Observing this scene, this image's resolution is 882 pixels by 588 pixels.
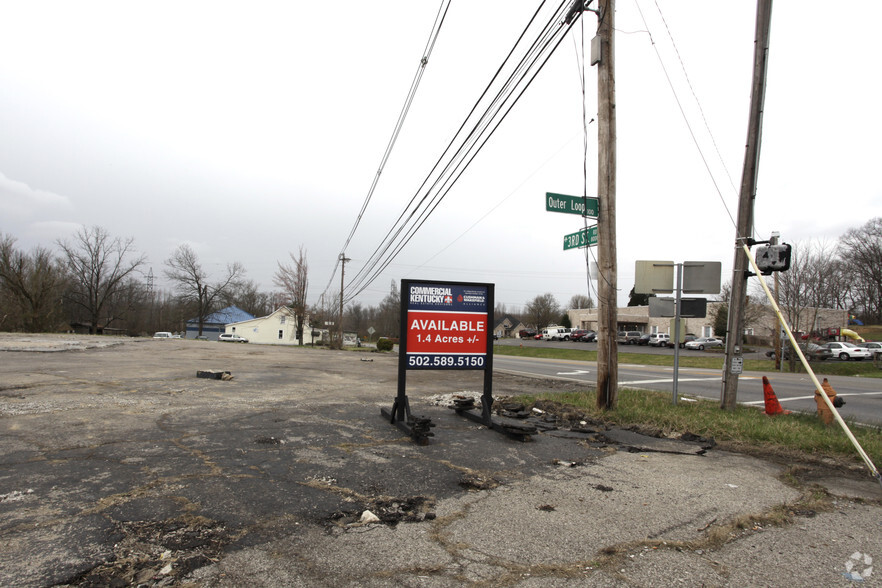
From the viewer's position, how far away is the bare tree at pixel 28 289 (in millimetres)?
43250

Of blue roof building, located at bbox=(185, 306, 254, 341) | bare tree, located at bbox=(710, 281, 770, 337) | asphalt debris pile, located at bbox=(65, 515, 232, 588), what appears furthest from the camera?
blue roof building, located at bbox=(185, 306, 254, 341)

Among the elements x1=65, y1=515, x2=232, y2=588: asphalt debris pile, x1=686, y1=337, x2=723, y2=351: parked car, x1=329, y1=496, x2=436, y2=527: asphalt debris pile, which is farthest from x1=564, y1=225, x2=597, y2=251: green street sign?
x1=686, y1=337, x2=723, y2=351: parked car

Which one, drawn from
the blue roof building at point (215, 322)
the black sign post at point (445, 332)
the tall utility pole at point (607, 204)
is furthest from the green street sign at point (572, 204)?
the blue roof building at point (215, 322)

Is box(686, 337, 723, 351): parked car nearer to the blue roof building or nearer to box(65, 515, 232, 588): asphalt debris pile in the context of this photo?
box(65, 515, 232, 588): asphalt debris pile

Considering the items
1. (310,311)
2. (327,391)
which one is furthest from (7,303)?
(327,391)

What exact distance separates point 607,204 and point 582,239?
0.77 meters

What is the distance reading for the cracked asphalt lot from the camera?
2.76m

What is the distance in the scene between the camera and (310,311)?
53031mm

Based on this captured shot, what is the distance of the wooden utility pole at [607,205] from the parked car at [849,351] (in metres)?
38.2

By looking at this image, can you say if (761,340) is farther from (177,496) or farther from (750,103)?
(177,496)

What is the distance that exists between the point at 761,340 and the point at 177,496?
66695 mm

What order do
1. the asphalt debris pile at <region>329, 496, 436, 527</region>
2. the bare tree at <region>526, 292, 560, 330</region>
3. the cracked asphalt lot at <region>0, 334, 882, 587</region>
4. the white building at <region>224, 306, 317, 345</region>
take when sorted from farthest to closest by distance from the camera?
the bare tree at <region>526, 292, 560, 330</region> → the white building at <region>224, 306, 317, 345</region> → the asphalt debris pile at <region>329, 496, 436, 527</region> → the cracked asphalt lot at <region>0, 334, 882, 587</region>

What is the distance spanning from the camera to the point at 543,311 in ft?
345

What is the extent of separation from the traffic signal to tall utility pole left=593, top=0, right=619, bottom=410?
7.24 feet
